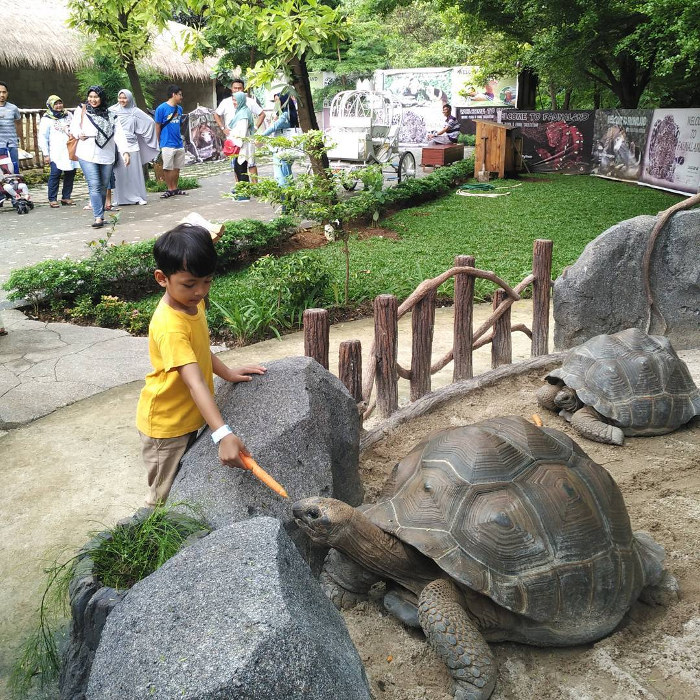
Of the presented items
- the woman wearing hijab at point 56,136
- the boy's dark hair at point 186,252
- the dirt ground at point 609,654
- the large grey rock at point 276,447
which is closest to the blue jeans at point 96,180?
the woman wearing hijab at point 56,136

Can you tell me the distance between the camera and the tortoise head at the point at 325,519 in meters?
2.40

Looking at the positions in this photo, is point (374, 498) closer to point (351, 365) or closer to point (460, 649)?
point (351, 365)

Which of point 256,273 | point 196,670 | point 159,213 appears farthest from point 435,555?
point 159,213

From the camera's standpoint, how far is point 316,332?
383 cm

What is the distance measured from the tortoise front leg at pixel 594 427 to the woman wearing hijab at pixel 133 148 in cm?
948

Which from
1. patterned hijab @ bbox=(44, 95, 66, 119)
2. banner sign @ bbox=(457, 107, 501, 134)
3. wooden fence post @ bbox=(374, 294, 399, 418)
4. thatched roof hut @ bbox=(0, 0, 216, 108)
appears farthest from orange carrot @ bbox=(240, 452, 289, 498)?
banner sign @ bbox=(457, 107, 501, 134)

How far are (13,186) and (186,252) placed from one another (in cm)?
1124

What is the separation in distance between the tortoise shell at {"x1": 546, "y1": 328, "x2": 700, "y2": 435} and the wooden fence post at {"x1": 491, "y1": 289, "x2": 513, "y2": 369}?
776 millimetres

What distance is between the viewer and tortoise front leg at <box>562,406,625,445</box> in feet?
13.8

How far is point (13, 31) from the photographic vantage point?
55.8 ft

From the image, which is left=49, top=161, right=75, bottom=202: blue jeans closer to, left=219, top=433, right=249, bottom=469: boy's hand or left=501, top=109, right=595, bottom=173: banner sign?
left=501, top=109, right=595, bottom=173: banner sign

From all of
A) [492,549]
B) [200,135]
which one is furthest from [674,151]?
[200,135]

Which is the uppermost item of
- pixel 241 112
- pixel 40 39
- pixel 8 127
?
pixel 40 39

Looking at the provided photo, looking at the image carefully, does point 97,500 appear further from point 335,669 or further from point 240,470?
point 335,669
